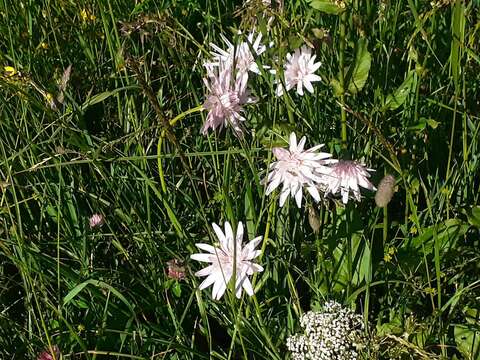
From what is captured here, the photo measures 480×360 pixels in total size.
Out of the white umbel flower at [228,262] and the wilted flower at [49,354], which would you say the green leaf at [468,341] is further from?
the wilted flower at [49,354]

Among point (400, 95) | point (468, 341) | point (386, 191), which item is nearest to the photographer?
point (386, 191)

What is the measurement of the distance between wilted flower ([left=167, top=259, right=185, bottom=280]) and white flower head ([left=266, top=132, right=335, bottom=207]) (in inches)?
7.7

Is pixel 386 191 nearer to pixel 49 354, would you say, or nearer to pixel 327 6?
pixel 327 6

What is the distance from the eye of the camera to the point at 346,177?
3.54 feet

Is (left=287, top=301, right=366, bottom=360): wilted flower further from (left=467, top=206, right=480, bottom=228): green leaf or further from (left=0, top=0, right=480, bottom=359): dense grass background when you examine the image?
(left=467, top=206, right=480, bottom=228): green leaf

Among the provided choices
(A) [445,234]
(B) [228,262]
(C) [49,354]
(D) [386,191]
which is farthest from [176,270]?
(A) [445,234]

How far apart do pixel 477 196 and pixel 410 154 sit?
5.8 inches

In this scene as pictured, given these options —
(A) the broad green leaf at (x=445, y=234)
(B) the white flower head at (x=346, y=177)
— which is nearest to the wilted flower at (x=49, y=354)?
(B) the white flower head at (x=346, y=177)

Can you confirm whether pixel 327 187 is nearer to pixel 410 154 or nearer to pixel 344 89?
pixel 344 89

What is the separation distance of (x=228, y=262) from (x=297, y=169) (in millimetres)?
178

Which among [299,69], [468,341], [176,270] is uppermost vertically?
[299,69]

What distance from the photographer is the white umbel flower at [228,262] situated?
1060mm

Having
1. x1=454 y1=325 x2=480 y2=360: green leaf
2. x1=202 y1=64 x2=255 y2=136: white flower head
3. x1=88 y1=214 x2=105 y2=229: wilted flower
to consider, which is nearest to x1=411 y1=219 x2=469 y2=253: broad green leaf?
x1=454 y1=325 x2=480 y2=360: green leaf

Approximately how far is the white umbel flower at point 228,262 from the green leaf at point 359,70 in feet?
1.10
